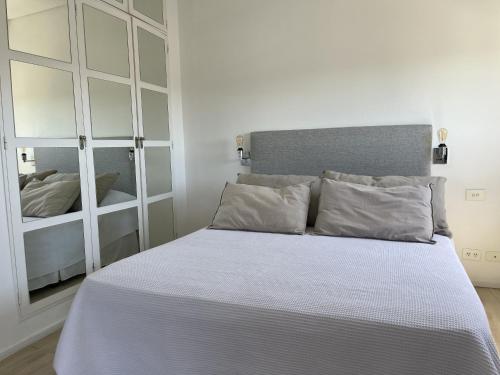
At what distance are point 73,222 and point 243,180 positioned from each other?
1277 millimetres

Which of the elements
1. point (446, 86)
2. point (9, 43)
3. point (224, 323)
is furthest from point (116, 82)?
point (446, 86)

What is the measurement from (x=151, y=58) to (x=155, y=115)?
499mm

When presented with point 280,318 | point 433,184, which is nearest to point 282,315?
point 280,318

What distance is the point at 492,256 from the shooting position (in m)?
2.68

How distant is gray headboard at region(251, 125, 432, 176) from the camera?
2715mm

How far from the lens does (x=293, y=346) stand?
4.07ft

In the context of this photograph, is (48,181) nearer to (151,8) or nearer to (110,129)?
(110,129)

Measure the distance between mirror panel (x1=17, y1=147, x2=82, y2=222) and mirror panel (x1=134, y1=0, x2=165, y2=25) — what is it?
55.8 inches

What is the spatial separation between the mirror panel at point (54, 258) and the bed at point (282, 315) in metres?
0.81

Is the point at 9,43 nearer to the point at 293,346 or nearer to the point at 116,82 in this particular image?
the point at 116,82

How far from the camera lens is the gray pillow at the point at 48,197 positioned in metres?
2.13

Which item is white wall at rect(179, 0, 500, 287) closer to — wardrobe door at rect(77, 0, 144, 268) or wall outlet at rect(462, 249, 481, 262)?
wall outlet at rect(462, 249, 481, 262)

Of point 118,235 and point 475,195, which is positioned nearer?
point 475,195

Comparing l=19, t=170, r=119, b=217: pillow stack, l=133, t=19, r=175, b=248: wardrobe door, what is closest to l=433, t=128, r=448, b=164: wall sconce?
l=133, t=19, r=175, b=248: wardrobe door
